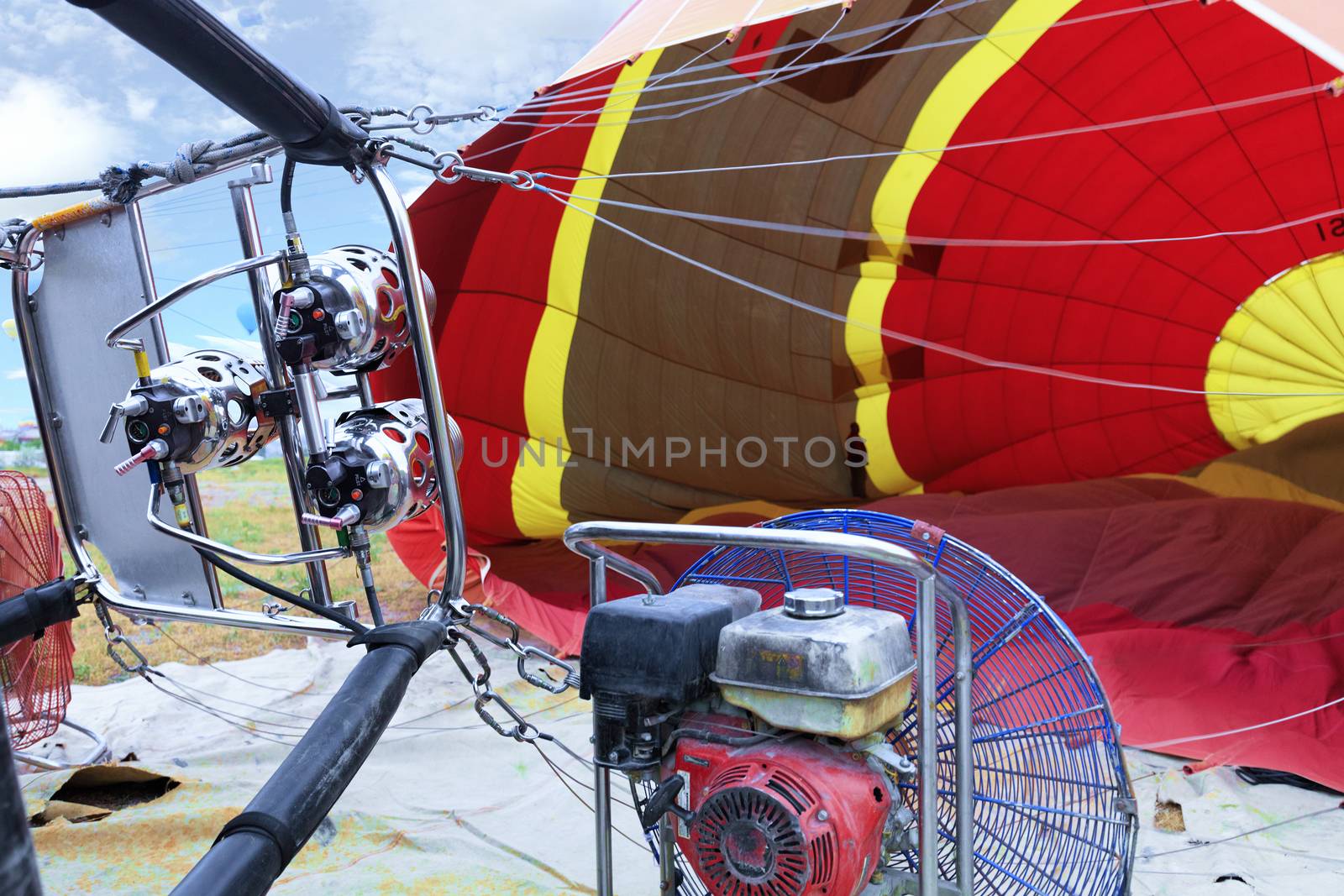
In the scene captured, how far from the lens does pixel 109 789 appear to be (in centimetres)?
253

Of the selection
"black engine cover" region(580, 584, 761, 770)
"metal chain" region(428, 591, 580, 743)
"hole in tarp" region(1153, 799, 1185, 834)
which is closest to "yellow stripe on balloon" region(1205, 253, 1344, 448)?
"hole in tarp" region(1153, 799, 1185, 834)

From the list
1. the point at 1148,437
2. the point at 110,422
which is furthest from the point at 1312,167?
the point at 110,422

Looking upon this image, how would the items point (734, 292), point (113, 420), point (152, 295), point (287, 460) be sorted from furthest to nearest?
point (734, 292)
point (152, 295)
point (287, 460)
point (113, 420)

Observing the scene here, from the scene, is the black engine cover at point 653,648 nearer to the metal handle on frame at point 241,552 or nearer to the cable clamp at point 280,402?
the metal handle on frame at point 241,552

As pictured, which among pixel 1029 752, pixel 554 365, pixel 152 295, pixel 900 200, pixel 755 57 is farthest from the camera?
pixel 554 365

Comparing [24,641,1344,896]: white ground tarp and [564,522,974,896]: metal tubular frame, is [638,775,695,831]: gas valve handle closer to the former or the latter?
[564,522,974,896]: metal tubular frame

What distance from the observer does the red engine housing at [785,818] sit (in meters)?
1.14

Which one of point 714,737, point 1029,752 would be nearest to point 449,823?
point 714,737

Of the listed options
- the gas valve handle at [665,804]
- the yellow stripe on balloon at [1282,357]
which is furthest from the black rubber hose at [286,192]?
the yellow stripe on balloon at [1282,357]

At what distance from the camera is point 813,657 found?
1149 mm

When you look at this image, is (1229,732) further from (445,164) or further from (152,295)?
(152,295)

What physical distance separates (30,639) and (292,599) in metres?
1.19

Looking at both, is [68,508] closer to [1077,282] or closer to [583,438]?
[583,438]

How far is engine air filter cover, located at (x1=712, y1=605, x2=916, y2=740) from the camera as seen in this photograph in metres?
1.14
